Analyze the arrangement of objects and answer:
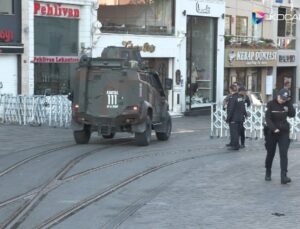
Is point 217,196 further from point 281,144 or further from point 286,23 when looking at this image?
point 286,23

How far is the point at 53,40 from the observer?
28672mm

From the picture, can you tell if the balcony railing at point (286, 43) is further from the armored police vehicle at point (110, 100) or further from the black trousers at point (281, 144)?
the black trousers at point (281, 144)

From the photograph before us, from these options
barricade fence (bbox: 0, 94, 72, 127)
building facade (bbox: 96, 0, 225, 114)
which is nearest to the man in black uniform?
barricade fence (bbox: 0, 94, 72, 127)

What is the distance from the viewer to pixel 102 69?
18422mm

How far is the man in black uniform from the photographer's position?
11789 millimetres

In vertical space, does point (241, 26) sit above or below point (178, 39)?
above

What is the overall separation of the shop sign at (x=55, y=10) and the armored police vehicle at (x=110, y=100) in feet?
33.2

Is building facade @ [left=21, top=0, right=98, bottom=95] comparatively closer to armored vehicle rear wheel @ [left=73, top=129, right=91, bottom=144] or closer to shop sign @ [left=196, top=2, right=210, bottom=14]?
shop sign @ [left=196, top=2, right=210, bottom=14]

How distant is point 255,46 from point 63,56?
638 inches

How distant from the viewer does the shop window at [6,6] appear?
2655 cm

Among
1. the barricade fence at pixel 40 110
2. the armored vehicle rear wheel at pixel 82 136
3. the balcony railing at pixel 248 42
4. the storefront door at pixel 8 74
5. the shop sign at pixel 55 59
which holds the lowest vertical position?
the armored vehicle rear wheel at pixel 82 136

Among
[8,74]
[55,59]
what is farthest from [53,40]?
[8,74]

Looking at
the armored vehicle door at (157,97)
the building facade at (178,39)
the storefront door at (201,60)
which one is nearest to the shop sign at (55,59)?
the building facade at (178,39)

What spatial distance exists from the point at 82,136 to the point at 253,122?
18.6ft
